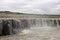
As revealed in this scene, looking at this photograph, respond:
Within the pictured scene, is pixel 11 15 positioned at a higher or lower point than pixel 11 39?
higher

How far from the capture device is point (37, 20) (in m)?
7.85

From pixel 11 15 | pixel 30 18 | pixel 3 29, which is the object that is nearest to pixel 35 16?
pixel 30 18

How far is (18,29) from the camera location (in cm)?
635

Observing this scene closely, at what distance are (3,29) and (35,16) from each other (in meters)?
2.11

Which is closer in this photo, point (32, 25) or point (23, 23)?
point (23, 23)

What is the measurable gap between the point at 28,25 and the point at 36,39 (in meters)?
2.36

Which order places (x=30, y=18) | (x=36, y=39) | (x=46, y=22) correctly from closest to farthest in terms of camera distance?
(x=36, y=39) < (x=30, y=18) < (x=46, y=22)

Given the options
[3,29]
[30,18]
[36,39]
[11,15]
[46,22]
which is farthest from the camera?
[46,22]

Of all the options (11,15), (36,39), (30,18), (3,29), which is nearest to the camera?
(36,39)

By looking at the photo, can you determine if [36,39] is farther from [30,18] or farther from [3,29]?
[30,18]

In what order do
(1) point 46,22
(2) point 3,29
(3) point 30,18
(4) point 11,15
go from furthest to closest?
1. (1) point 46,22
2. (3) point 30,18
3. (4) point 11,15
4. (2) point 3,29

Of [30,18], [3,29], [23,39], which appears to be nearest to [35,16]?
[30,18]

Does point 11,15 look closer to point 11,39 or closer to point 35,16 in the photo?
point 35,16

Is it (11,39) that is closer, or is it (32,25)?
(11,39)
